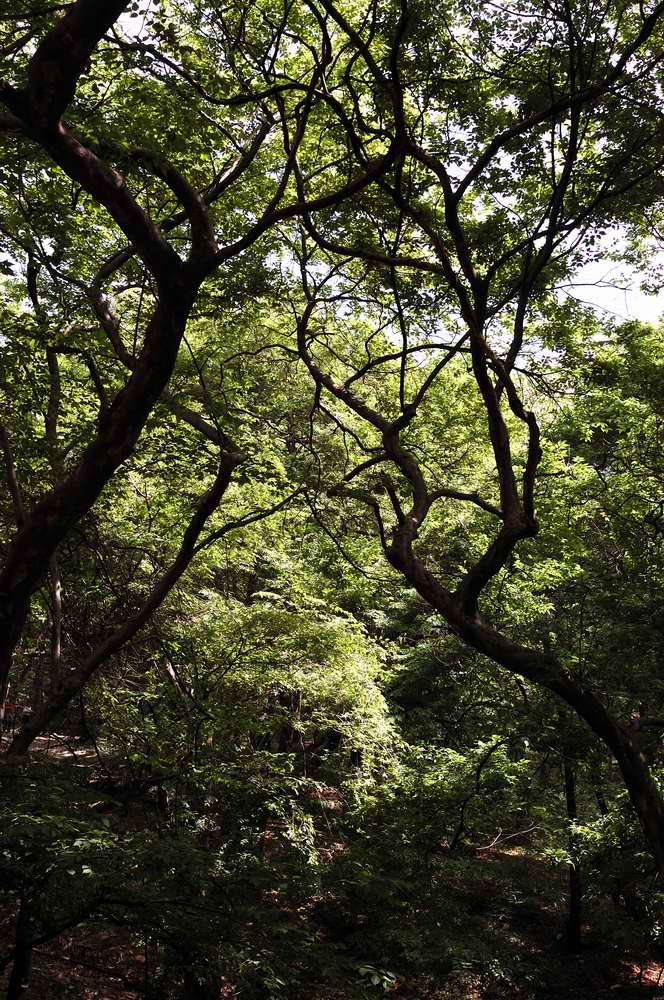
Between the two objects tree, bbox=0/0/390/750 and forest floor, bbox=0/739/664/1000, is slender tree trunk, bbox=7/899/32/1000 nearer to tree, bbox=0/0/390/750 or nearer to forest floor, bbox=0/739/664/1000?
forest floor, bbox=0/739/664/1000

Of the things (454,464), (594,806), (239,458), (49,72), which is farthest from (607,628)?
(49,72)

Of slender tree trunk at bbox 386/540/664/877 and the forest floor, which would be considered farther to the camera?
the forest floor

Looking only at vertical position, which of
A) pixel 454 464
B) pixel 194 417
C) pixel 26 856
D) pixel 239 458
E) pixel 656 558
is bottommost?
pixel 26 856

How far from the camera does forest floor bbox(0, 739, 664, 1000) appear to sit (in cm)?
591

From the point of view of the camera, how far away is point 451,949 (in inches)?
224

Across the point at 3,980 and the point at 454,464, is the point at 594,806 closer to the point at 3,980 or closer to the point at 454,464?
the point at 454,464

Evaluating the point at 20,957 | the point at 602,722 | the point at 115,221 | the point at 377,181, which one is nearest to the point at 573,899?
the point at 602,722

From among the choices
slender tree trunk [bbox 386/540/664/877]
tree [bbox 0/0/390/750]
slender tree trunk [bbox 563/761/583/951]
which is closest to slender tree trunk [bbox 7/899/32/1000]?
tree [bbox 0/0/390/750]

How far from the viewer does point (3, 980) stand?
23.1 feet

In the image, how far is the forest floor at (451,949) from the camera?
591cm

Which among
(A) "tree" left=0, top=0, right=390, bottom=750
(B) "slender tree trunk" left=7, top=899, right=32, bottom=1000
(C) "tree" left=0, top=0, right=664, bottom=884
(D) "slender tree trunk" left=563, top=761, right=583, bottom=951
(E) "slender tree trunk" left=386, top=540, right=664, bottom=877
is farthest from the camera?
(D) "slender tree trunk" left=563, top=761, right=583, bottom=951

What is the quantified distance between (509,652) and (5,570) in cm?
293

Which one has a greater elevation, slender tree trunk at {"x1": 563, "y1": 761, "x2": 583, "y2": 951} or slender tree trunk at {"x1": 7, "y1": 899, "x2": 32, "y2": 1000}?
slender tree trunk at {"x1": 563, "y1": 761, "x2": 583, "y2": 951}

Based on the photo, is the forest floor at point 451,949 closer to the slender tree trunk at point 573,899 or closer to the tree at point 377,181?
the slender tree trunk at point 573,899
